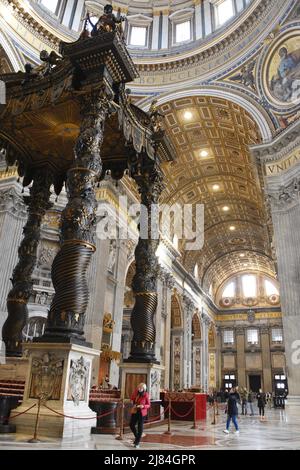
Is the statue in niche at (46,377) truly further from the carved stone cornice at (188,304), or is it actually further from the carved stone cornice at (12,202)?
the carved stone cornice at (188,304)

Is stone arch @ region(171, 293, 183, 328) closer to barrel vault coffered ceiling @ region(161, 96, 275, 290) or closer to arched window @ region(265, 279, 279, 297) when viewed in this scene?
barrel vault coffered ceiling @ region(161, 96, 275, 290)

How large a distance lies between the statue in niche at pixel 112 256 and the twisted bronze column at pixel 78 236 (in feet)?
31.6

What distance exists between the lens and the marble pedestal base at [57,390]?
13.5 feet

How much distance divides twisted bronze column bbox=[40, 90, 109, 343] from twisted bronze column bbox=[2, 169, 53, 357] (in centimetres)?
269

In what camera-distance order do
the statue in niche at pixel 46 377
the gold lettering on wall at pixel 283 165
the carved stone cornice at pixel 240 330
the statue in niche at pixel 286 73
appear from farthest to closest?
the carved stone cornice at pixel 240 330, the statue in niche at pixel 286 73, the gold lettering on wall at pixel 283 165, the statue in niche at pixel 46 377

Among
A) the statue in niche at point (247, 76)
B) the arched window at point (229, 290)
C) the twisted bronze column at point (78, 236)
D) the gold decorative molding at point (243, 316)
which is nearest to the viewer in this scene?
the twisted bronze column at point (78, 236)

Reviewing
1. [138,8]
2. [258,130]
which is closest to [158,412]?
[258,130]

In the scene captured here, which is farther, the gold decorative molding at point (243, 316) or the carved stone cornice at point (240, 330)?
the carved stone cornice at point (240, 330)

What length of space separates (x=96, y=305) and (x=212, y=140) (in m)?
9.92

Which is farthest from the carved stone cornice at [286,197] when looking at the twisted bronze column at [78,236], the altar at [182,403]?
the twisted bronze column at [78,236]

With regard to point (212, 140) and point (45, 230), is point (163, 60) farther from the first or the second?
point (45, 230)

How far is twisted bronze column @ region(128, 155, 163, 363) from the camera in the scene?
6.64 m

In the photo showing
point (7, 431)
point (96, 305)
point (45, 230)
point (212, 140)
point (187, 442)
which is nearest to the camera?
point (7, 431)

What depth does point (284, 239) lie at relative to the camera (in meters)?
12.1
